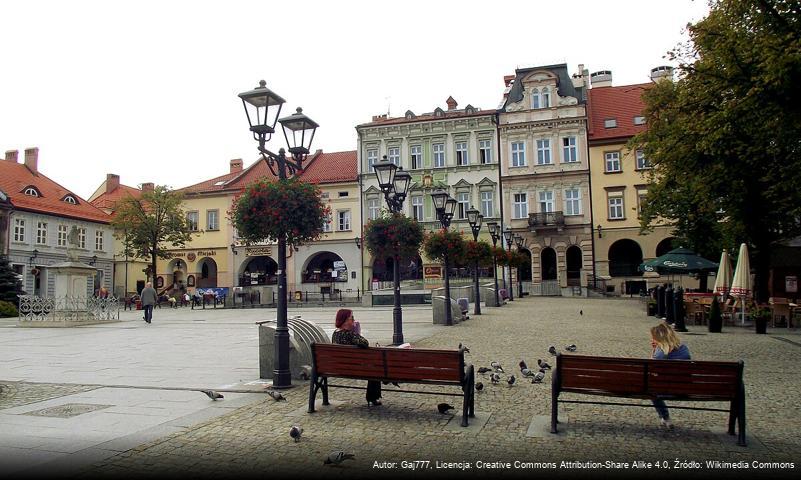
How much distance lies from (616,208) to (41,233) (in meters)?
43.8

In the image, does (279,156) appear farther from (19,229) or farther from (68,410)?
(19,229)

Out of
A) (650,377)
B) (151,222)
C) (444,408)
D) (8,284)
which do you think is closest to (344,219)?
(151,222)

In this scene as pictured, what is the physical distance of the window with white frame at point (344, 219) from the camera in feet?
156

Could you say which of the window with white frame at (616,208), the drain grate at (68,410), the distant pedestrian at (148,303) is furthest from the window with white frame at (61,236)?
the drain grate at (68,410)

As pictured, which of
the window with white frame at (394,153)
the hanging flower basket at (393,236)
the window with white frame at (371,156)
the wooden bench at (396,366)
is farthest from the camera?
the window with white frame at (371,156)

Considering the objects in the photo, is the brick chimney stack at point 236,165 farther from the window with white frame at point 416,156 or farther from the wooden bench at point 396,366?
the wooden bench at point 396,366

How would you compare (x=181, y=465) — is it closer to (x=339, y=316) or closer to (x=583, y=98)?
(x=339, y=316)

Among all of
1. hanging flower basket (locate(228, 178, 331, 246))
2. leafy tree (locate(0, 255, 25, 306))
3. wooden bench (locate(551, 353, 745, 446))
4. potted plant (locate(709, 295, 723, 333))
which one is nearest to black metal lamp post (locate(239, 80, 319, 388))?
hanging flower basket (locate(228, 178, 331, 246))

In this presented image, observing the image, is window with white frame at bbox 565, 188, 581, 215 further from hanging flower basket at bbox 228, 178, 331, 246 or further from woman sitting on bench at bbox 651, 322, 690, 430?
woman sitting on bench at bbox 651, 322, 690, 430

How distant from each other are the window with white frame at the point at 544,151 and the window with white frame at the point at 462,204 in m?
6.10

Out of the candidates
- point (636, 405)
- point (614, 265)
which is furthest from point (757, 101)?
point (614, 265)

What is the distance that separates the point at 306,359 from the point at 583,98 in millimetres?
39315

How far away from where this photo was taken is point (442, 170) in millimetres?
46188

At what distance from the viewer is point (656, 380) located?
565cm
